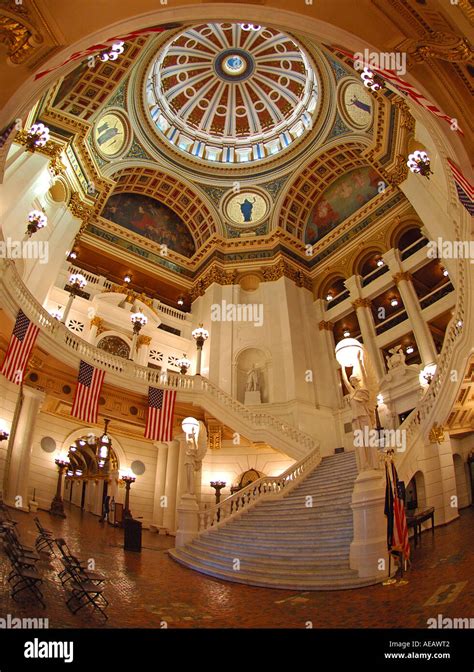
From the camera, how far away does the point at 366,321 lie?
22.0 m

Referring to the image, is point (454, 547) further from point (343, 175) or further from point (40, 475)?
point (343, 175)

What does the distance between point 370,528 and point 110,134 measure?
73.5 feet

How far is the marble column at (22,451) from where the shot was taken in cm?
1253

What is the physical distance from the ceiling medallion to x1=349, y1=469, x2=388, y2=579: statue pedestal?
20727 mm

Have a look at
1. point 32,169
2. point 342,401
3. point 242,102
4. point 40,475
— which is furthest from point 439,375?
point 242,102

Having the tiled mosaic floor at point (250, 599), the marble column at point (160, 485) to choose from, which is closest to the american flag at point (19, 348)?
the tiled mosaic floor at point (250, 599)

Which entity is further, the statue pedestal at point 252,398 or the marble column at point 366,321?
the statue pedestal at point 252,398

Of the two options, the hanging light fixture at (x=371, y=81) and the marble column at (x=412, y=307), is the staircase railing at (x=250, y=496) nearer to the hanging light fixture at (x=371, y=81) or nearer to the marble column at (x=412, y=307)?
the marble column at (x=412, y=307)

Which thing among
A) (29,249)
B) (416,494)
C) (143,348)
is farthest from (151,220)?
(416,494)

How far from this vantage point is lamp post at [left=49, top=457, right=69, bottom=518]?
500 inches

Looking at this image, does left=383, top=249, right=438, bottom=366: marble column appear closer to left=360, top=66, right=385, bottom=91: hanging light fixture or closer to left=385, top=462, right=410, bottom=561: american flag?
left=360, top=66, right=385, bottom=91: hanging light fixture

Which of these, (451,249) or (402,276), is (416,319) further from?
(451,249)

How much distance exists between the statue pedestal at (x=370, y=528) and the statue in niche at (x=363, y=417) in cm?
24

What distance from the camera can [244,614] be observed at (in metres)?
5.64
